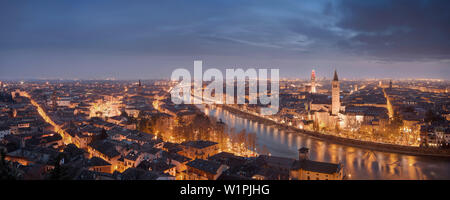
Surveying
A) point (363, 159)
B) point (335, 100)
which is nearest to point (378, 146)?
point (363, 159)

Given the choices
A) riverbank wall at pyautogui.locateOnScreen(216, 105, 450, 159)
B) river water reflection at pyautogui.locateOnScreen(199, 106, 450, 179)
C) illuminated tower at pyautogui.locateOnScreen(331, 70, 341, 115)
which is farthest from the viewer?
illuminated tower at pyautogui.locateOnScreen(331, 70, 341, 115)

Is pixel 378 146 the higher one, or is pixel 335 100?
pixel 335 100

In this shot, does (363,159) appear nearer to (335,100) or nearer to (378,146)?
(378,146)

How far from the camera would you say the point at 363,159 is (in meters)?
7.16

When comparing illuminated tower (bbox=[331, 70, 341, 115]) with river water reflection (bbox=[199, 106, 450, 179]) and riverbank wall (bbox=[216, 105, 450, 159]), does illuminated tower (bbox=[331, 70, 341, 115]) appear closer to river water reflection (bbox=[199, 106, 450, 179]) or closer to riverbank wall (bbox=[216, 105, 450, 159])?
riverbank wall (bbox=[216, 105, 450, 159])

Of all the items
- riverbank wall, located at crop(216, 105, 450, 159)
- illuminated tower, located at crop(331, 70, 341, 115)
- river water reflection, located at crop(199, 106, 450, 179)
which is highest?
illuminated tower, located at crop(331, 70, 341, 115)

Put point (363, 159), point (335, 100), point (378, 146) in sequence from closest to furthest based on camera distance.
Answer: point (363, 159), point (378, 146), point (335, 100)

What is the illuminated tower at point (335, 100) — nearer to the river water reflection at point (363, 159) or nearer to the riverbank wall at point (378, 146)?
the riverbank wall at point (378, 146)

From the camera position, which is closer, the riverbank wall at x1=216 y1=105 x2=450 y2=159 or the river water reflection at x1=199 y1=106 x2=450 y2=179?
the river water reflection at x1=199 y1=106 x2=450 y2=179

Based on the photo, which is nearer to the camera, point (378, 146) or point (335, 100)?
point (378, 146)

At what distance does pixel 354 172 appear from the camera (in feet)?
19.8

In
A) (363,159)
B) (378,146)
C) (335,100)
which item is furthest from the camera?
(335,100)

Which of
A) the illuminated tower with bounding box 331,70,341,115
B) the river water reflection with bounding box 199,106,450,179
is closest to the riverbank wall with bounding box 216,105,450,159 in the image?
the river water reflection with bounding box 199,106,450,179

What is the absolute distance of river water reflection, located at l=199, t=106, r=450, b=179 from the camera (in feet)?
19.7
